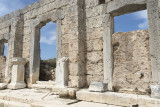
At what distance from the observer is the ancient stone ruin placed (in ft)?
13.3

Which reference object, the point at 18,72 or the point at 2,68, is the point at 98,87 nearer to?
the point at 18,72

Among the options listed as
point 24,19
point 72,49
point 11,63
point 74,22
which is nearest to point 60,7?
point 74,22

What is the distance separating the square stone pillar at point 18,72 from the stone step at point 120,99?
3.95 metres

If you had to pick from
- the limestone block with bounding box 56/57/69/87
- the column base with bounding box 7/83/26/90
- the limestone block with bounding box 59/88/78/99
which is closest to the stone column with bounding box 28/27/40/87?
the column base with bounding box 7/83/26/90

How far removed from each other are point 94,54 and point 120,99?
6.70 ft

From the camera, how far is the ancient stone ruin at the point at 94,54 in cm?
404

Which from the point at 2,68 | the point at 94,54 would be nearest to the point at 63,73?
the point at 94,54


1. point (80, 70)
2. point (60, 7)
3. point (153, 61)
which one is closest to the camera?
point (153, 61)

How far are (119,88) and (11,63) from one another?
228 inches

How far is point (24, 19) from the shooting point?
26.4 feet

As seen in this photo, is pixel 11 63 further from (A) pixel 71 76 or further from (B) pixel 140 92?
(B) pixel 140 92

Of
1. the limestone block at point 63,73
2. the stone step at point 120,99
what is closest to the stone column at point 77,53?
the limestone block at point 63,73

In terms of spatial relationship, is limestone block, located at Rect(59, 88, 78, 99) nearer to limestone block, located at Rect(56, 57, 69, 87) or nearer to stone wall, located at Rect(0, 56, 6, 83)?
limestone block, located at Rect(56, 57, 69, 87)

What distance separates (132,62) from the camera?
444 centimetres
